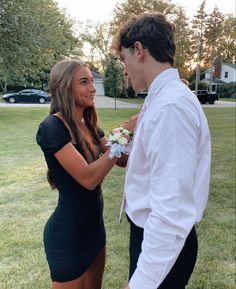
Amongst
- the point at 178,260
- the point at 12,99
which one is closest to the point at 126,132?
the point at 178,260

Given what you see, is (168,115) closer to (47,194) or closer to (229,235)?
(229,235)

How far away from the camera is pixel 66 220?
1.98 metres

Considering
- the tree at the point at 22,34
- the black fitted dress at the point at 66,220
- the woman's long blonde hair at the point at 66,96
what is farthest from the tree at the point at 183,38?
the black fitted dress at the point at 66,220

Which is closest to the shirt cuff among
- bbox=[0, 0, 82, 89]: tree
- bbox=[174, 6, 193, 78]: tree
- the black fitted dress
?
the black fitted dress

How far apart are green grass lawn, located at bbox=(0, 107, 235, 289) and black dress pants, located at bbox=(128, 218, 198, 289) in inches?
74.5

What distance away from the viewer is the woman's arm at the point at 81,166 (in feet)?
6.01

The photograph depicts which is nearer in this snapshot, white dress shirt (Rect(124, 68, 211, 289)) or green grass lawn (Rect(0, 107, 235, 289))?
white dress shirt (Rect(124, 68, 211, 289))

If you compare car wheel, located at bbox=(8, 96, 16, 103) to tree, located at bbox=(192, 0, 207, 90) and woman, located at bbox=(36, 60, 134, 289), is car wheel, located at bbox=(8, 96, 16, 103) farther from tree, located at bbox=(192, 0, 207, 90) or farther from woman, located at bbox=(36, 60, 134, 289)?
woman, located at bbox=(36, 60, 134, 289)

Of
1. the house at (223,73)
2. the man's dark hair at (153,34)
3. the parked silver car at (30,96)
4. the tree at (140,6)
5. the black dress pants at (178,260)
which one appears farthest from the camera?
the house at (223,73)

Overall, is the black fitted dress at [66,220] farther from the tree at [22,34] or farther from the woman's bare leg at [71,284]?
the tree at [22,34]

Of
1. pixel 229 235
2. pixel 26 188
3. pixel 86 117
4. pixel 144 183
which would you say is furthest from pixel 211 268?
pixel 26 188

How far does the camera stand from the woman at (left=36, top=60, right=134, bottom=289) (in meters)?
1.85

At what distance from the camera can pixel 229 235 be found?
14.0 ft

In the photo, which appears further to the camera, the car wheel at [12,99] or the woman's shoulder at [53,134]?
the car wheel at [12,99]
